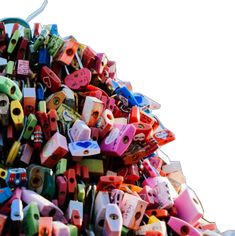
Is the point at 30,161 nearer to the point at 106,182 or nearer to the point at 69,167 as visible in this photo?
the point at 69,167

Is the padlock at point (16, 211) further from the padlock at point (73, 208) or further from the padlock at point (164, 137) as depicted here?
the padlock at point (164, 137)

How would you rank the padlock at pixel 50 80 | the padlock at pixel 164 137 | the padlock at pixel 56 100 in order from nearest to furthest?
the padlock at pixel 56 100, the padlock at pixel 50 80, the padlock at pixel 164 137

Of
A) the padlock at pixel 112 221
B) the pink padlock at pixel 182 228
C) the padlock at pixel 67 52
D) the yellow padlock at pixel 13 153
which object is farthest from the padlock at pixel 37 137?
the pink padlock at pixel 182 228

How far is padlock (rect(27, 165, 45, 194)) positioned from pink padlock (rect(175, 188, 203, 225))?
3.14ft

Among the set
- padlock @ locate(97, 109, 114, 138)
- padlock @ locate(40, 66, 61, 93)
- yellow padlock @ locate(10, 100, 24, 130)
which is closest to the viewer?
yellow padlock @ locate(10, 100, 24, 130)

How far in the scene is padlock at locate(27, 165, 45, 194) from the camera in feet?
12.3

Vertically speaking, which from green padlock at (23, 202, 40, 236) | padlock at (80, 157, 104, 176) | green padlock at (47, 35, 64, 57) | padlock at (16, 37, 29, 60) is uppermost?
green padlock at (47, 35, 64, 57)

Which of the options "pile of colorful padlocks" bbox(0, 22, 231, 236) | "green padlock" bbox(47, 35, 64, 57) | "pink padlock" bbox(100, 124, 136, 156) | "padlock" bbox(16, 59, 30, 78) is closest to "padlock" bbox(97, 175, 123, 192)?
"pile of colorful padlocks" bbox(0, 22, 231, 236)

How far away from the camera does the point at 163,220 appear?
3.97 m

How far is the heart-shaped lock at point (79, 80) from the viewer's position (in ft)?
15.1

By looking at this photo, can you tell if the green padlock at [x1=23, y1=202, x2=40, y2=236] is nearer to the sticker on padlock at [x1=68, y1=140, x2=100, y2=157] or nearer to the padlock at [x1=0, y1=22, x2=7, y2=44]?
the sticker on padlock at [x1=68, y1=140, x2=100, y2=157]

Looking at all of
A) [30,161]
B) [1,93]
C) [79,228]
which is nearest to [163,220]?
[79,228]

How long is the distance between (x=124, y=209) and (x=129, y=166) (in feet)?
1.96

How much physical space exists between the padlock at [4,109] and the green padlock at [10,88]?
33 mm
